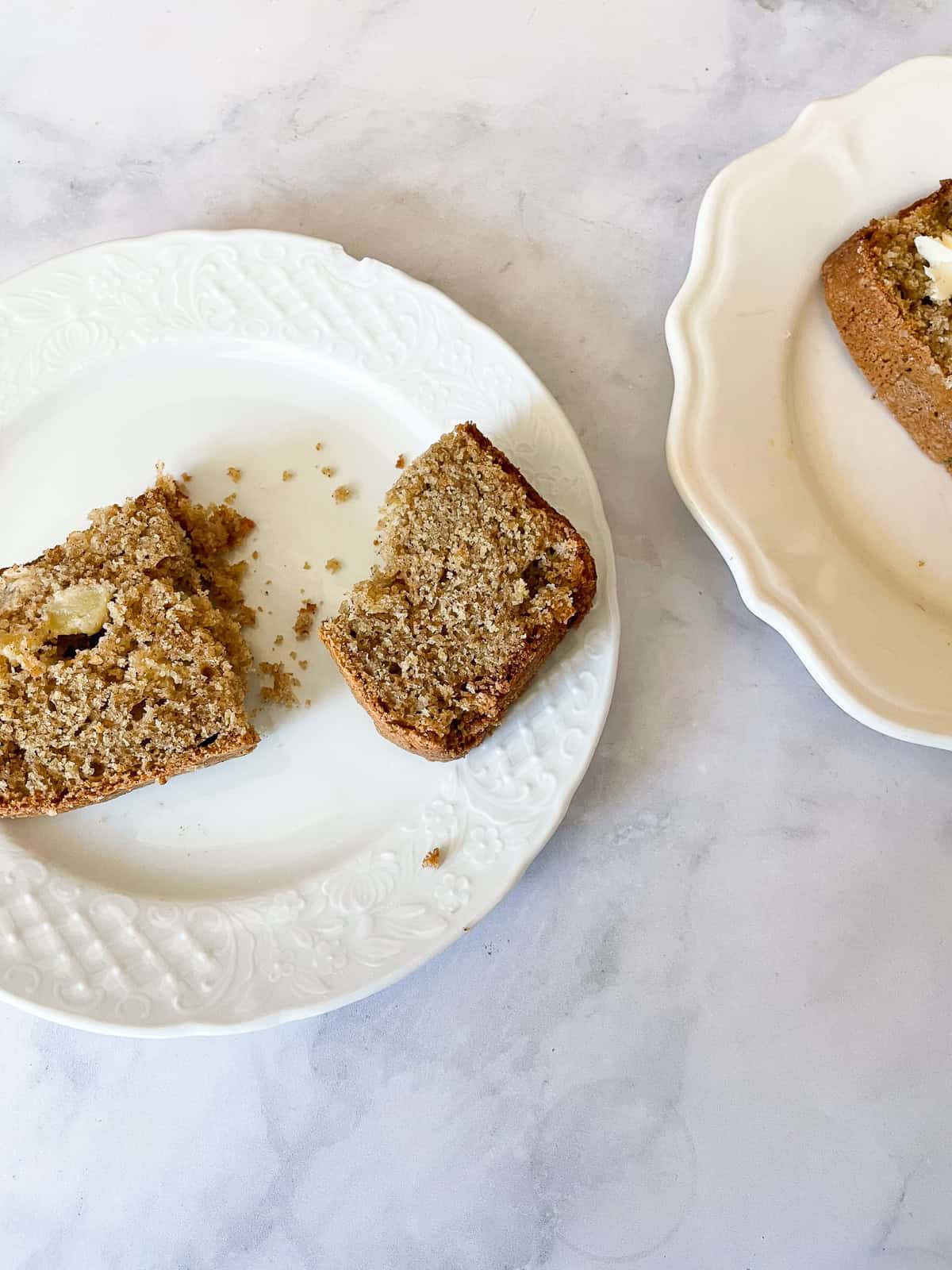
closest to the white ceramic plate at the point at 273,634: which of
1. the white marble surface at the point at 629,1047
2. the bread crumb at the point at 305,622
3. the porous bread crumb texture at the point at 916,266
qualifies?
the bread crumb at the point at 305,622

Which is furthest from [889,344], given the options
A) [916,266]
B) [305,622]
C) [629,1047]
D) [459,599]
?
[629,1047]

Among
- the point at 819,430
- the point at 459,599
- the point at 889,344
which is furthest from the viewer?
the point at 819,430

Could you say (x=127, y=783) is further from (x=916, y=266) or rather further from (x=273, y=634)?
(x=916, y=266)

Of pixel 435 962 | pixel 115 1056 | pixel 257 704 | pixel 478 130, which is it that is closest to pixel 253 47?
pixel 478 130

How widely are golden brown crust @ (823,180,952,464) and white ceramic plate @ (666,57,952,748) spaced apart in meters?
0.05

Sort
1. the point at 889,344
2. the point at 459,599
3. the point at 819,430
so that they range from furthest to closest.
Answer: the point at 819,430 → the point at 889,344 → the point at 459,599

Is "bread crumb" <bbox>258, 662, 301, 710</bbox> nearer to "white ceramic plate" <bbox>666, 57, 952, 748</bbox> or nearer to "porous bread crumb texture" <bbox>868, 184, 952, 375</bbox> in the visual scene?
"white ceramic plate" <bbox>666, 57, 952, 748</bbox>

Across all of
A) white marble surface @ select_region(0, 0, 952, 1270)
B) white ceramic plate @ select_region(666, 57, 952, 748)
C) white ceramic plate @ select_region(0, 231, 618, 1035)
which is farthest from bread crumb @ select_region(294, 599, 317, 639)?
white ceramic plate @ select_region(666, 57, 952, 748)

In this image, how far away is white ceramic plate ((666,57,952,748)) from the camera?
8.06ft

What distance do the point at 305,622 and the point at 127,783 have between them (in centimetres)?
63

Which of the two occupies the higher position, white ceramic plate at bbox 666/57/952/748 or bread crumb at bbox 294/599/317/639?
white ceramic plate at bbox 666/57/952/748

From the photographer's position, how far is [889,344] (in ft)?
8.39

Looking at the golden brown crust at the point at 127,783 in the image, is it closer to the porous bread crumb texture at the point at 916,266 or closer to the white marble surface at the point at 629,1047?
the white marble surface at the point at 629,1047

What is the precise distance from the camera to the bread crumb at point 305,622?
263cm
